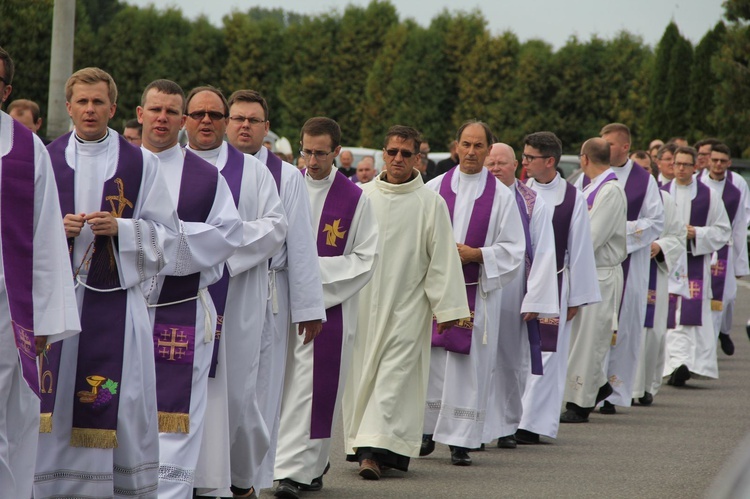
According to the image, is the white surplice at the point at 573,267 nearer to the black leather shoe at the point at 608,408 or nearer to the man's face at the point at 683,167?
the black leather shoe at the point at 608,408

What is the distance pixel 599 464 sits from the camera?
9164 mm

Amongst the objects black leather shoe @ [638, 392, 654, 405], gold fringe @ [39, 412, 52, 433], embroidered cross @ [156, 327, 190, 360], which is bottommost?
black leather shoe @ [638, 392, 654, 405]

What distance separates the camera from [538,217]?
33.9 ft

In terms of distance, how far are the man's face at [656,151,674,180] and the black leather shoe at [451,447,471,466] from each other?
22.4 ft

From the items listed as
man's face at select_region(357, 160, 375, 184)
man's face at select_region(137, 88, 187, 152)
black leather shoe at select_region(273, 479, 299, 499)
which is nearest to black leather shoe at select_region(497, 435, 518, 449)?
black leather shoe at select_region(273, 479, 299, 499)

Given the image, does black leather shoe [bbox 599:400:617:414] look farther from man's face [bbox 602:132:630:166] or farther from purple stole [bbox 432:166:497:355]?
purple stole [bbox 432:166:497:355]

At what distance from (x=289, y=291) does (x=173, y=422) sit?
1329 mm

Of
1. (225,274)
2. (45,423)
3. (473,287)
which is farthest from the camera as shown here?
(473,287)

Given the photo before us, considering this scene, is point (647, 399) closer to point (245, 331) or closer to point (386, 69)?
point (245, 331)

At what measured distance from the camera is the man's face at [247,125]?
7.75 metres

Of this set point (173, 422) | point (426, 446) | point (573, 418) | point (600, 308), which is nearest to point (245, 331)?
point (173, 422)

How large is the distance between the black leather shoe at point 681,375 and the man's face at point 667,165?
2.16 meters

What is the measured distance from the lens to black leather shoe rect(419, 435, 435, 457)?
9.42 m

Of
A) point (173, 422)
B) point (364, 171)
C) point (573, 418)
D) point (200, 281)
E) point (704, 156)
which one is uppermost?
point (704, 156)
